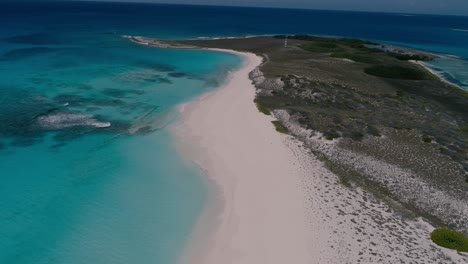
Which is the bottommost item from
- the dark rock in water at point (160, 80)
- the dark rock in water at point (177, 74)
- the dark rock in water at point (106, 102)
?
the dark rock in water at point (106, 102)

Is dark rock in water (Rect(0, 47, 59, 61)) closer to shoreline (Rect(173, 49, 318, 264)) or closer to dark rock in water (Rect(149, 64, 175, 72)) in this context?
dark rock in water (Rect(149, 64, 175, 72))

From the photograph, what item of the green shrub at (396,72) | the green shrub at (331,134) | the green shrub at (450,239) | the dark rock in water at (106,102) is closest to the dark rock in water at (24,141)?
the dark rock in water at (106,102)

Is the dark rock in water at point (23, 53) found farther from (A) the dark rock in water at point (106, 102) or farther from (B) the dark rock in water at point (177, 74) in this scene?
(A) the dark rock in water at point (106, 102)

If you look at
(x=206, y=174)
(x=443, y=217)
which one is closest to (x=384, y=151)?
(x=443, y=217)

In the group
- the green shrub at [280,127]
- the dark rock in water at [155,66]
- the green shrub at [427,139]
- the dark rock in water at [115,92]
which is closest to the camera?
the green shrub at [427,139]

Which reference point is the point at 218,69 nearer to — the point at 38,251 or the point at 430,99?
the point at 430,99
